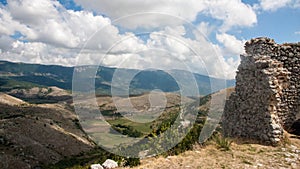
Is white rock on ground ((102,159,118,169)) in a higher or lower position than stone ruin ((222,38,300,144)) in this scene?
lower

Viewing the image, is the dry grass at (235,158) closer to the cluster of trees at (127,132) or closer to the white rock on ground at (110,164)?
the white rock on ground at (110,164)

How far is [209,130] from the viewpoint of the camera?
1456cm

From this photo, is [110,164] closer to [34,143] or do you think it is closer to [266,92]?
[266,92]

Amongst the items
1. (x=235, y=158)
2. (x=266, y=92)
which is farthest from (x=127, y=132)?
(x=235, y=158)

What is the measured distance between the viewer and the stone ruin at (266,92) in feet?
40.2

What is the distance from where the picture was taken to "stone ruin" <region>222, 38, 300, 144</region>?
40.2 ft

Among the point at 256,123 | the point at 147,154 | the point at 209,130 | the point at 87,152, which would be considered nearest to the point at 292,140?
the point at 256,123

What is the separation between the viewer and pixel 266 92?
12.4 metres

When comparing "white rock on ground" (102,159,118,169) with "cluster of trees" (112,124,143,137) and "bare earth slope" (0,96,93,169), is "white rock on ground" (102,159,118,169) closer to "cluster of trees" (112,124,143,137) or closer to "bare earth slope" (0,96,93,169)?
"cluster of trees" (112,124,143,137)

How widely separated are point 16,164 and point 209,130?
59.8 metres

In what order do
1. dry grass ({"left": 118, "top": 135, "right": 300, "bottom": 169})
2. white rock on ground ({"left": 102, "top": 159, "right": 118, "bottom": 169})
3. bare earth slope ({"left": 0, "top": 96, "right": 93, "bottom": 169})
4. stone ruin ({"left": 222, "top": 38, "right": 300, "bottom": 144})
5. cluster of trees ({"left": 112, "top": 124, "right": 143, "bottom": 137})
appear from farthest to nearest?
bare earth slope ({"left": 0, "top": 96, "right": 93, "bottom": 169}) → cluster of trees ({"left": 112, "top": 124, "right": 143, "bottom": 137}) → stone ruin ({"left": 222, "top": 38, "right": 300, "bottom": 144}) → white rock on ground ({"left": 102, "top": 159, "right": 118, "bottom": 169}) → dry grass ({"left": 118, "top": 135, "right": 300, "bottom": 169})

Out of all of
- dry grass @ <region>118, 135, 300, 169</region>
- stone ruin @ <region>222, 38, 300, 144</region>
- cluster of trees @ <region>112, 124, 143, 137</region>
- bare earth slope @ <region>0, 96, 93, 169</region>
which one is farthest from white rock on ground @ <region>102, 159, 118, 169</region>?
bare earth slope @ <region>0, 96, 93, 169</region>

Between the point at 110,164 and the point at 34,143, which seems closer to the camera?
the point at 110,164

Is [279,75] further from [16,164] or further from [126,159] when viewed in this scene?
[16,164]
